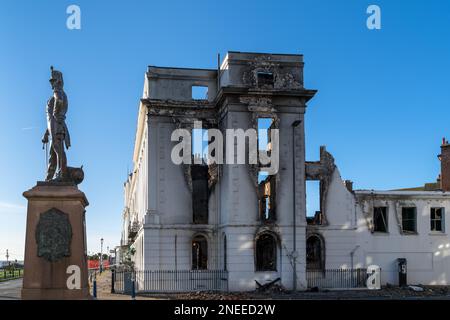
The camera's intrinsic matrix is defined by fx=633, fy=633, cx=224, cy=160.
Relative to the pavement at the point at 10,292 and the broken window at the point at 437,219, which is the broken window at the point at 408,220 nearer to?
the broken window at the point at 437,219

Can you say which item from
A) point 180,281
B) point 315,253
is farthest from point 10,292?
point 315,253

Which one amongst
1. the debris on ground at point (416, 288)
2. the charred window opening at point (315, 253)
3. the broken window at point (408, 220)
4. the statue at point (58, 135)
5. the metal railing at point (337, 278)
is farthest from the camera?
the broken window at point (408, 220)

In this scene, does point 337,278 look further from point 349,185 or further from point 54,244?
point 54,244

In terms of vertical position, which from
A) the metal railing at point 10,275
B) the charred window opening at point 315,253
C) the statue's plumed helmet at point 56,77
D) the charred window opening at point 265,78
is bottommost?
the metal railing at point 10,275

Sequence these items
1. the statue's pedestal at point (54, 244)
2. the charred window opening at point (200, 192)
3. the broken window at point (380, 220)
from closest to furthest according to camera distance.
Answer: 1. the statue's pedestal at point (54, 244)
2. the charred window opening at point (200, 192)
3. the broken window at point (380, 220)

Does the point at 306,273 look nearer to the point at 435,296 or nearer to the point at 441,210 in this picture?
the point at 435,296

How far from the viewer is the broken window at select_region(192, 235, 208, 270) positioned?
3738cm

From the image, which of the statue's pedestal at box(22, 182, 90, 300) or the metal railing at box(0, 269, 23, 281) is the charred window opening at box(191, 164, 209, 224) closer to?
the statue's pedestal at box(22, 182, 90, 300)

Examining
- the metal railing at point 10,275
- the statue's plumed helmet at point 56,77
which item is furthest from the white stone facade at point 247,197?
the metal railing at point 10,275

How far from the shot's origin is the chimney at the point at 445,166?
4372cm

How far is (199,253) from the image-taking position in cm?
3900

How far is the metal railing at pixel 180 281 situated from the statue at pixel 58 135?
18.5m

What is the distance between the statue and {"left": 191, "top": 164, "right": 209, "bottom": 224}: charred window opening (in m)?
20.5
